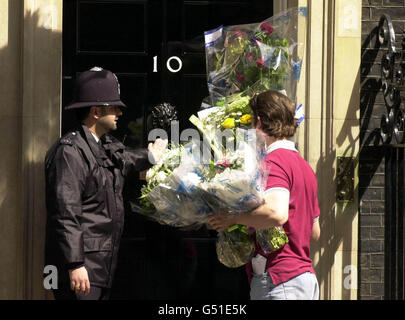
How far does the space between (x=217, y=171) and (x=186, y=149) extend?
0.85 ft

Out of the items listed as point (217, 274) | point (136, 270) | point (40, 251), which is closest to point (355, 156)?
point (217, 274)

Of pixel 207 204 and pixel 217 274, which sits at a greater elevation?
pixel 207 204

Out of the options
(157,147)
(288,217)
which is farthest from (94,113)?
(288,217)

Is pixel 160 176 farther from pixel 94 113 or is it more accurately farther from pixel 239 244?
pixel 94 113

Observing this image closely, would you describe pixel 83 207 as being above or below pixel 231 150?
below

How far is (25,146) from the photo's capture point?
→ 18.4 ft

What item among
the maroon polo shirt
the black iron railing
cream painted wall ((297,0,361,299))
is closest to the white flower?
the maroon polo shirt

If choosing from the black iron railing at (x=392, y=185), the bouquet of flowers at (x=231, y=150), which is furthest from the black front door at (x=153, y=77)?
the bouquet of flowers at (x=231, y=150)

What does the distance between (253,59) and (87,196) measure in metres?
1.29

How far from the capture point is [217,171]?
13.4 ft

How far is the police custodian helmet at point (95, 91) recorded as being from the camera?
16.8ft

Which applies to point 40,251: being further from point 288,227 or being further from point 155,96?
point 288,227

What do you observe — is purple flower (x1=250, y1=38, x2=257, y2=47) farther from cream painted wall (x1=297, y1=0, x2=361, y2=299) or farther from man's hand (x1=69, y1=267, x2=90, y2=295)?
man's hand (x1=69, y1=267, x2=90, y2=295)

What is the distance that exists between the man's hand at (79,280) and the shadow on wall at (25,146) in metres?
0.88
